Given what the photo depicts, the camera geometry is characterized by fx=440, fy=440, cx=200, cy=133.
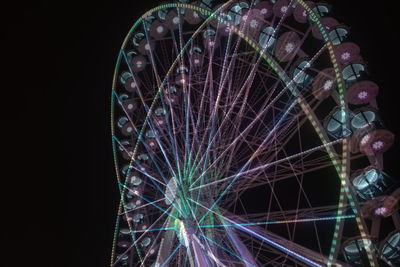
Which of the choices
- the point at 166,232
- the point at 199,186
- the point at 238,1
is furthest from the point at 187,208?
the point at 238,1

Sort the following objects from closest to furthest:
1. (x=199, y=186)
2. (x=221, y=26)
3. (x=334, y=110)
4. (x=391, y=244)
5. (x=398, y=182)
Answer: (x=391, y=244) < (x=398, y=182) < (x=334, y=110) < (x=199, y=186) < (x=221, y=26)

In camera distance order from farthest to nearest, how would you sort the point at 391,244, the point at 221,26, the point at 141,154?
the point at 141,154 → the point at 221,26 → the point at 391,244

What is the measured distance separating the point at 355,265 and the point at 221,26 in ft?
18.0

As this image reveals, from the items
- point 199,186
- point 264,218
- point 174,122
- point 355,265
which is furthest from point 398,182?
point 174,122

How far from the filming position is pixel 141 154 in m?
10.5

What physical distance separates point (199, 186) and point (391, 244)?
3244mm

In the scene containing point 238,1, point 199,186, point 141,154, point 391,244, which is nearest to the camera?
point 391,244

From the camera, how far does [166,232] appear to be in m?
8.53

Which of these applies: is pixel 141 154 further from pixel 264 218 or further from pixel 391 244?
pixel 391 244

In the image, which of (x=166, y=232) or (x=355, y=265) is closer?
(x=355, y=265)

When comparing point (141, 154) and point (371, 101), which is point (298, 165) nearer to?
point (371, 101)

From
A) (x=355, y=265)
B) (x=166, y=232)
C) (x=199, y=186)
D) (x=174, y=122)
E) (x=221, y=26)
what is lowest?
(x=166, y=232)

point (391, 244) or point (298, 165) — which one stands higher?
point (298, 165)

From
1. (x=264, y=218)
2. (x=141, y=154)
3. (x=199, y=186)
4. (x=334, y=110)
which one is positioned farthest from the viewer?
(x=141, y=154)
